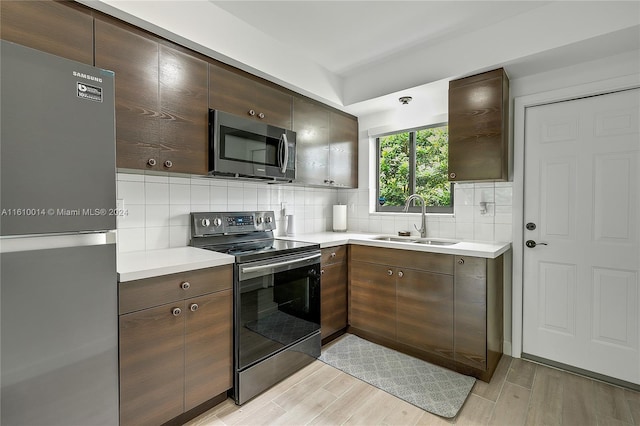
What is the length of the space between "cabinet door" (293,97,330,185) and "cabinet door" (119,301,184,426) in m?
1.55

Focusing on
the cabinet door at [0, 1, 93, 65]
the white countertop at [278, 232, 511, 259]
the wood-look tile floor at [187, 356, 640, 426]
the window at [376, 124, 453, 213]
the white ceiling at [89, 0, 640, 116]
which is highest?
the white ceiling at [89, 0, 640, 116]

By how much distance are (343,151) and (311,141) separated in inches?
21.2

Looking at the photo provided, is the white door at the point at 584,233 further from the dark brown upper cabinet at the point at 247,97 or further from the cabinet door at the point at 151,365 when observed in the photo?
the cabinet door at the point at 151,365

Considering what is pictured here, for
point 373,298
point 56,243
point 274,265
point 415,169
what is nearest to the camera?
point 56,243

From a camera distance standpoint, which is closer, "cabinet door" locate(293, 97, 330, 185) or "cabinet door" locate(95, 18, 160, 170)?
"cabinet door" locate(95, 18, 160, 170)

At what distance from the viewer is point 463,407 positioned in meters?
1.81

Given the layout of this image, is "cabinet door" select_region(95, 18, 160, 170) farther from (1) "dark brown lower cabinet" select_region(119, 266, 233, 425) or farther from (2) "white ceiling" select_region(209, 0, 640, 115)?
(1) "dark brown lower cabinet" select_region(119, 266, 233, 425)

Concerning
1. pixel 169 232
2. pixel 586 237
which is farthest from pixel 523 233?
pixel 169 232

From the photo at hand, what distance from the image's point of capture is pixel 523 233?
7.89ft

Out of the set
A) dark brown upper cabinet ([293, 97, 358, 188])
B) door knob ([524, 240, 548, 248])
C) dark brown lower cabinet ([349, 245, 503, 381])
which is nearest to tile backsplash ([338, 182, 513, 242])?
door knob ([524, 240, 548, 248])

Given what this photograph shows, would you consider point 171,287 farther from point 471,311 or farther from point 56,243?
point 471,311

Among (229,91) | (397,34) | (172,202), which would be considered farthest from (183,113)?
(397,34)

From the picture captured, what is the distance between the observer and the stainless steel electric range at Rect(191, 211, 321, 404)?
185cm

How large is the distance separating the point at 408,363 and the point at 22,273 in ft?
7.64
